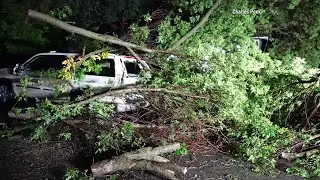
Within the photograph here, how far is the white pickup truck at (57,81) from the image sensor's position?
7492mm

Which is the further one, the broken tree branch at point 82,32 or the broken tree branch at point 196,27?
the broken tree branch at point 196,27

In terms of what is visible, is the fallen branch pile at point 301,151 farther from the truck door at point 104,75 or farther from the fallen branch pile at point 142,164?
the truck door at point 104,75

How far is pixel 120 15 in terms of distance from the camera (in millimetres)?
13062

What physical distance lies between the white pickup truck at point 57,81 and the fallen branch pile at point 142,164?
1.36 meters

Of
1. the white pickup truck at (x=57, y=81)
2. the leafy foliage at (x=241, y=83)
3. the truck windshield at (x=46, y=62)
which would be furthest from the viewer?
the truck windshield at (x=46, y=62)

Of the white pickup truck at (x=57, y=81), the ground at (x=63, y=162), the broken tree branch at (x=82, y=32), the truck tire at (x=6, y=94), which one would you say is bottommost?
the ground at (x=63, y=162)

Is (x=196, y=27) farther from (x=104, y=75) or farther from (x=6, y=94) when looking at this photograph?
(x=6, y=94)

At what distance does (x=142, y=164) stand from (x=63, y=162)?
1.41 meters

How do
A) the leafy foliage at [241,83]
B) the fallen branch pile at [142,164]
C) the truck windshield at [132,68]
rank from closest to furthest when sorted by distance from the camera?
1. the fallen branch pile at [142,164]
2. the leafy foliage at [241,83]
3. the truck windshield at [132,68]

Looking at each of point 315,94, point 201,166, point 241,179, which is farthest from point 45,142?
point 315,94

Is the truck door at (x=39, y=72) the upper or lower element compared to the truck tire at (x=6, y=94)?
upper

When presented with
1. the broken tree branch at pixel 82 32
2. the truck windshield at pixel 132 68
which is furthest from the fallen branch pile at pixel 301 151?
the truck windshield at pixel 132 68

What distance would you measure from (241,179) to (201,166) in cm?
73

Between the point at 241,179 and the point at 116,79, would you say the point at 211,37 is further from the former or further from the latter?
the point at 241,179
